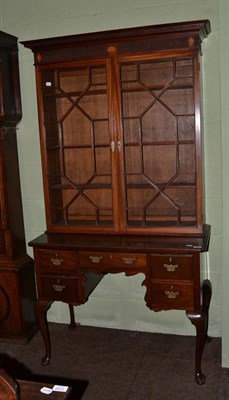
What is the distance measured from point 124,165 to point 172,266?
28.7 inches

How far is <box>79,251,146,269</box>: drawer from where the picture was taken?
8.82ft

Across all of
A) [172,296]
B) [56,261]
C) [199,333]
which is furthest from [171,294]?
[56,261]

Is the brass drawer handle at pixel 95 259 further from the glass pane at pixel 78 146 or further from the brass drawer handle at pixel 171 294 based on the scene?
the brass drawer handle at pixel 171 294

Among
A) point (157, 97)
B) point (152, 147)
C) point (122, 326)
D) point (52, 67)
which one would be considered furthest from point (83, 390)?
point (52, 67)

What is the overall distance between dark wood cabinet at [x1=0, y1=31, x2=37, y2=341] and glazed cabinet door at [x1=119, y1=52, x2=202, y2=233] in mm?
819

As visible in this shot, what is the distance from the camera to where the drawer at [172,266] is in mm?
2602

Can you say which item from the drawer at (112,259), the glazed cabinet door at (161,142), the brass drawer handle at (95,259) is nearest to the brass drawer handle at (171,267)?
the drawer at (112,259)

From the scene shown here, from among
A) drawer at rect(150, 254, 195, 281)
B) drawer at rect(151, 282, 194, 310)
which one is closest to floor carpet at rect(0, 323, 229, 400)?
drawer at rect(151, 282, 194, 310)

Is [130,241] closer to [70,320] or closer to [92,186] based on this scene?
[92,186]

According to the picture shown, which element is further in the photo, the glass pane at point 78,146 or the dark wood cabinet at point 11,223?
the dark wood cabinet at point 11,223

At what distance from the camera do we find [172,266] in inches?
103

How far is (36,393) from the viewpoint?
61.0 inches

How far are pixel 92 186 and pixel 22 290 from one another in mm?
938

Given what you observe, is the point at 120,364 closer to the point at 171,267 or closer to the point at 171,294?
the point at 171,294
